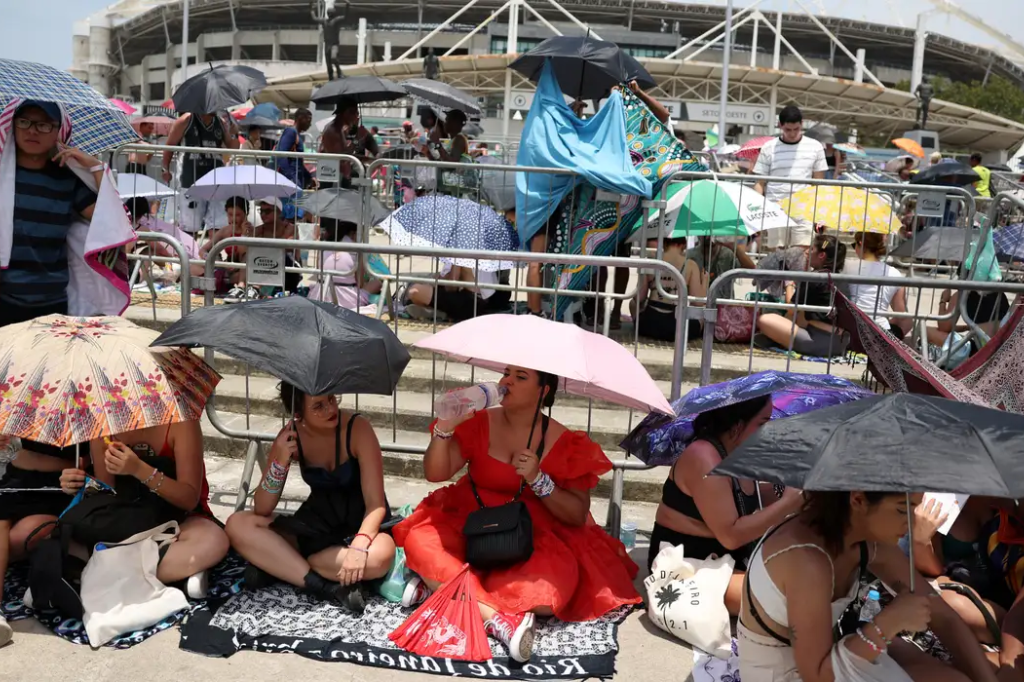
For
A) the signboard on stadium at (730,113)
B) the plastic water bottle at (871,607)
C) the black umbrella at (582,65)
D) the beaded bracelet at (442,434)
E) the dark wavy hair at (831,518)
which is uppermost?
the signboard on stadium at (730,113)

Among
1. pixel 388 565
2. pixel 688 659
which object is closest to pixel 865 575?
pixel 688 659

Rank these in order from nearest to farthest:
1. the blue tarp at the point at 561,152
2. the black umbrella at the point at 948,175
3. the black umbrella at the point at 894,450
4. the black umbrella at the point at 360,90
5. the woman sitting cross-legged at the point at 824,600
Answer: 1. the black umbrella at the point at 894,450
2. the woman sitting cross-legged at the point at 824,600
3. the blue tarp at the point at 561,152
4. the black umbrella at the point at 360,90
5. the black umbrella at the point at 948,175

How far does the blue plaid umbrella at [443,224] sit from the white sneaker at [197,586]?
3913 mm

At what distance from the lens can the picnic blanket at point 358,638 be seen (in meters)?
3.88

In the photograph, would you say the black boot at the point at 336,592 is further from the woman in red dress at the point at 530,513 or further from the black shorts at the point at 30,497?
the black shorts at the point at 30,497

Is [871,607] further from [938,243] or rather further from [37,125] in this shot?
[938,243]

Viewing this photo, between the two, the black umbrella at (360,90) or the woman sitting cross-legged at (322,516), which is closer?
the woman sitting cross-legged at (322,516)

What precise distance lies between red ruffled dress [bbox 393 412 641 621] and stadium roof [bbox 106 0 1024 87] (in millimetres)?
68680

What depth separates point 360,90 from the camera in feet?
40.7

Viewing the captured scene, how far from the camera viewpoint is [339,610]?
431 centimetres

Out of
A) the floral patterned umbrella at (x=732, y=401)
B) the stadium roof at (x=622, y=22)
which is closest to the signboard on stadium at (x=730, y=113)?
the stadium roof at (x=622, y=22)

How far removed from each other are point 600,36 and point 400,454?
58.2 m

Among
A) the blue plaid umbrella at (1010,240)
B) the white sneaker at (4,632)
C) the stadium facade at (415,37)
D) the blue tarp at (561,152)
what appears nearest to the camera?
the white sneaker at (4,632)

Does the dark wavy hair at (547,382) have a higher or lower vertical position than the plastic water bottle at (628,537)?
higher
